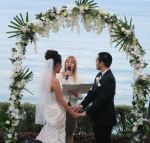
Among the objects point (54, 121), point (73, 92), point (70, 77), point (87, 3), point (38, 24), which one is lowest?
point (54, 121)

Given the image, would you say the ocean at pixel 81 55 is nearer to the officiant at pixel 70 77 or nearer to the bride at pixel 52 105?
the officiant at pixel 70 77

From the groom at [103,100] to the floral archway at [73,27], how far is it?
0.62m

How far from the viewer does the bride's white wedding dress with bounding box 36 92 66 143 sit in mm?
10008

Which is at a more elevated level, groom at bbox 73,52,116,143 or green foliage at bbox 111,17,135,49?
green foliage at bbox 111,17,135,49

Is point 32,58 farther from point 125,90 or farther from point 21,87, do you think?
point 21,87

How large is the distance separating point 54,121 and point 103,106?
0.72 meters

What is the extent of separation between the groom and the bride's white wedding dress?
36 cm

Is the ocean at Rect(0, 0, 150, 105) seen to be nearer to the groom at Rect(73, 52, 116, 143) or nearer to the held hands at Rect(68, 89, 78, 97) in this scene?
the held hands at Rect(68, 89, 78, 97)

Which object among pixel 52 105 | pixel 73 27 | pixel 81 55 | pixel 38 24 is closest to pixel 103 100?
pixel 52 105

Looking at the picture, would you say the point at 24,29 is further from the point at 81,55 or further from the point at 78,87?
the point at 81,55

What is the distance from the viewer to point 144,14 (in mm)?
37969

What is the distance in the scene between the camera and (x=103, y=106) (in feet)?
32.3

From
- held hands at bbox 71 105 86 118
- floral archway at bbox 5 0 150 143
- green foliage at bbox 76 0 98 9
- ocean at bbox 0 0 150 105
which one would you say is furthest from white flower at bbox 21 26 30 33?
ocean at bbox 0 0 150 105

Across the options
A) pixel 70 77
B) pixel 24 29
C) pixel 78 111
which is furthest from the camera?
pixel 70 77
